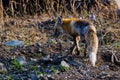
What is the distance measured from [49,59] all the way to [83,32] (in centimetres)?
66

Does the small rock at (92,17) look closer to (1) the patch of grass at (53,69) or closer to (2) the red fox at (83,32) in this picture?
(2) the red fox at (83,32)

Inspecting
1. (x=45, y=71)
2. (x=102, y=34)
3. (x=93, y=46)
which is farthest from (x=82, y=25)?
(x=102, y=34)

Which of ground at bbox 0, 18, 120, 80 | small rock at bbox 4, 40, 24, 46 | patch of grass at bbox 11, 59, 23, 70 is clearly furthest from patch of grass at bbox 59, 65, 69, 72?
small rock at bbox 4, 40, 24, 46

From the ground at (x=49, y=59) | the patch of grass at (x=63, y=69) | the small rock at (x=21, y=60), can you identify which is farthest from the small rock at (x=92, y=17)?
the patch of grass at (x=63, y=69)

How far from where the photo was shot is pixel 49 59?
588 cm

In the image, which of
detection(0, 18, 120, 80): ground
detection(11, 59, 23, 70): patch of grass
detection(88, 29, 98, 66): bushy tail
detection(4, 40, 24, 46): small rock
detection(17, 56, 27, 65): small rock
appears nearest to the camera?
detection(88, 29, 98, 66): bushy tail

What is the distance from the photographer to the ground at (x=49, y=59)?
5426 millimetres

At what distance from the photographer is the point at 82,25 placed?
5.71m

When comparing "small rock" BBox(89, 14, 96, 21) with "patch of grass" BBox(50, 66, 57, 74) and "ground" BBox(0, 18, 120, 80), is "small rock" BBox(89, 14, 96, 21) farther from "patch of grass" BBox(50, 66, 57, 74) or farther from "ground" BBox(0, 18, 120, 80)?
"patch of grass" BBox(50, 66, 57, 74)

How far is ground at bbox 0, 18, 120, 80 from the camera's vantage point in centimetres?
543

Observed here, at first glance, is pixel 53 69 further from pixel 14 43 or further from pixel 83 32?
pixel 14 43

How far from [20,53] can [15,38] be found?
3.18 ft

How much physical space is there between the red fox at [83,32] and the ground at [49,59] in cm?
18

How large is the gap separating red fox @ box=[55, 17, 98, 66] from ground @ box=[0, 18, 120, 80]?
0.58 feet
